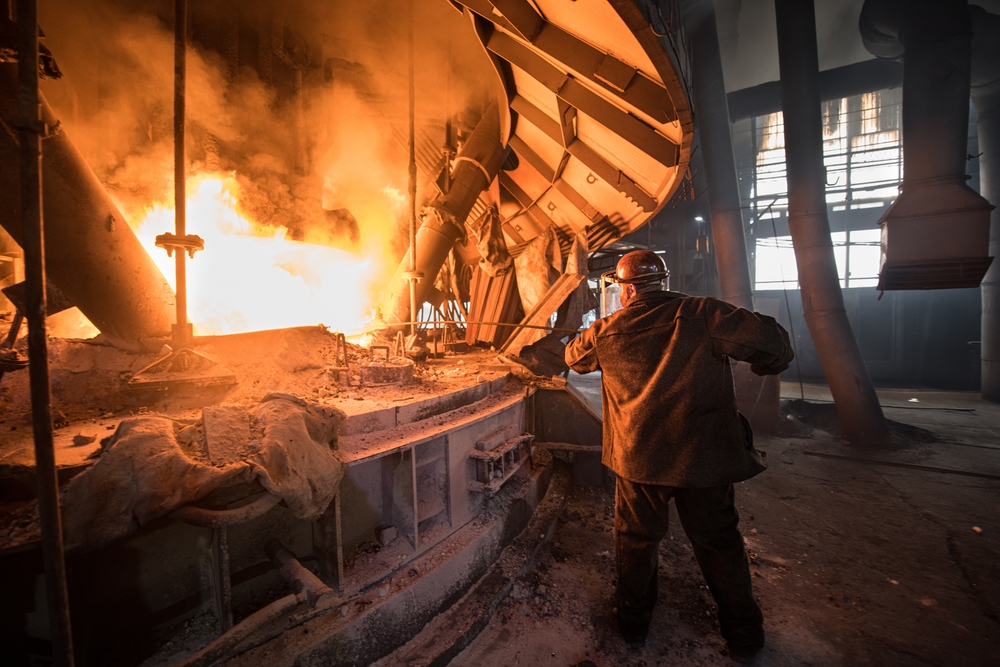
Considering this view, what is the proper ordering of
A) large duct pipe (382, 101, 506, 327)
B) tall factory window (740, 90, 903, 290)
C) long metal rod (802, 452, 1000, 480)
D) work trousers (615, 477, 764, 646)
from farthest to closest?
tall factory window (740, 90, 903, 290)
large duct pipe (382, 101, 506, 327)
long metal rod (802, 452, 1000, 480)
work trousers (615, 477, 764, 646)

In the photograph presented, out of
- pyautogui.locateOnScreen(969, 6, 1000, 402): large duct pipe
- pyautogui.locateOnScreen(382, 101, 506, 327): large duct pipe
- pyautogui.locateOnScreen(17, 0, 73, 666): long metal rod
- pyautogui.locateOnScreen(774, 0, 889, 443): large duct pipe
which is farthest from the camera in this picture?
pyautogui.locateOnScreen(969, 6, 1000, 402): large duct pipe

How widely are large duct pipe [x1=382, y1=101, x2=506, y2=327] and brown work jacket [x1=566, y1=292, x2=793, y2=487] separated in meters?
3.77

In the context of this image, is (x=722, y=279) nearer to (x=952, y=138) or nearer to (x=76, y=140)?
(x=952, y=138)

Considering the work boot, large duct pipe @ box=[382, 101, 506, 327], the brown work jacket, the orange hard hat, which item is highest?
large duct pipe @ box=[382, 101, 506, 327]

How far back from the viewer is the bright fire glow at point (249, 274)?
14.6 feet

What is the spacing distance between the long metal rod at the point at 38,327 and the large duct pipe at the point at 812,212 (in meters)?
8.43

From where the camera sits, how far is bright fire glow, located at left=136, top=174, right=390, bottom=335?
4.44 metres

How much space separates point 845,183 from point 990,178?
6039mm

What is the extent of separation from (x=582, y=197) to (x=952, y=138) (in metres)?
5.57

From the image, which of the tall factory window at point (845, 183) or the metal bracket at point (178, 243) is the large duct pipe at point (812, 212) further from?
the metal bracket at point (178, 243)

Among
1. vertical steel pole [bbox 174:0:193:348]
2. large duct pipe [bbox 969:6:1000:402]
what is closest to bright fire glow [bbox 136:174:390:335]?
vertical steel pole [bbox 174:0:193:348]

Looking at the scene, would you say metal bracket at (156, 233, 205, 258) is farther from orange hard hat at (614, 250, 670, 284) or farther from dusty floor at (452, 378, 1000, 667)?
dusty floor at (452, 378, 1000, 667)

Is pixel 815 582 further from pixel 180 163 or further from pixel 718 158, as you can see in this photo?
pixel 718 158

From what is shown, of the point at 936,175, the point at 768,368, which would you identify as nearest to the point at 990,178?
the point at 936,175
